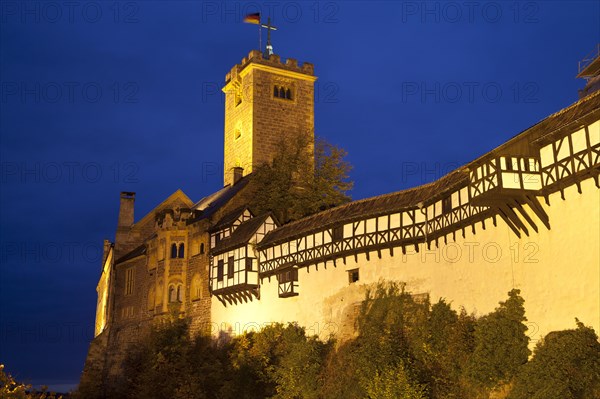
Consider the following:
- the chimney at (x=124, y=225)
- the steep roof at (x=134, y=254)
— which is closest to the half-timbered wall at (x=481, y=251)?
the steep roof at (x=134, y=254)

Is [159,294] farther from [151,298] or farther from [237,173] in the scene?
[237,173]

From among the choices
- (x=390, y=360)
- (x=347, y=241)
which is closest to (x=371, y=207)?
(x=347, y=241)

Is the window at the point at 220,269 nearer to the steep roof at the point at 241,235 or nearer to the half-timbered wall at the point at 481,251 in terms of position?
the steep roof at the point at 241,235

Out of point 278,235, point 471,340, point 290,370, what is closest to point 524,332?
point 471,340

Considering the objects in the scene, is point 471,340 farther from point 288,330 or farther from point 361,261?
point 288,330

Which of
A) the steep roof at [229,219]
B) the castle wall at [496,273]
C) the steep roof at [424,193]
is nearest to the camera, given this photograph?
the castle wall at [496,273]

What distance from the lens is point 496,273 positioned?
2534 centimetres

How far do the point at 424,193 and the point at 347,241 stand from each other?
4.90 metres

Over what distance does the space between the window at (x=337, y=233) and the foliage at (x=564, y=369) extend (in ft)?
41.9

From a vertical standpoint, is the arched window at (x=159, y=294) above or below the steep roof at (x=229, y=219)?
below

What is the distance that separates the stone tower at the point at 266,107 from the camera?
5441 cm

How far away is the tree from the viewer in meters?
44.7

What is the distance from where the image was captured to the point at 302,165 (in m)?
48.4

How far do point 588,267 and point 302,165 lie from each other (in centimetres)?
2848
